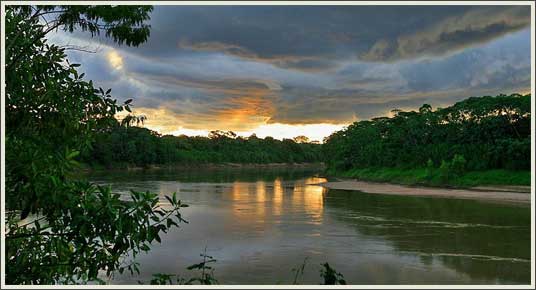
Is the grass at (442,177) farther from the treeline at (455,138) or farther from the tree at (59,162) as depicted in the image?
the tree at (59,162)

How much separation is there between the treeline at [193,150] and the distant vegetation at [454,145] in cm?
3570

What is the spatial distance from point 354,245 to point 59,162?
14140 millimetres

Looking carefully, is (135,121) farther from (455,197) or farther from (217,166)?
(217,166)

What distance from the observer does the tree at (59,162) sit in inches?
177

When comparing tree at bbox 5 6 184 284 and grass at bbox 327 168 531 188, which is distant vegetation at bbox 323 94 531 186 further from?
tree at bbox 5 6 184 284

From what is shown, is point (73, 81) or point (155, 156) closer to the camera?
point (73, 81)

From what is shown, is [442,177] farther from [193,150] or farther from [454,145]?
[193,150]

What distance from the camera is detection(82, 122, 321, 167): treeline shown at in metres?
106

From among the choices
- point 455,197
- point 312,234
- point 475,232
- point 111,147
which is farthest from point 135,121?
point 111,147

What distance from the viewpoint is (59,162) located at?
4.64 meters

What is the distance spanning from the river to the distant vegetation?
20067 millimetres

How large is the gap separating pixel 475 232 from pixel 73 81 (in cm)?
1898

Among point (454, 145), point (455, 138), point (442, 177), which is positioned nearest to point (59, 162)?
point (442, 177)

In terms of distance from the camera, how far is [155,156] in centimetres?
11575
